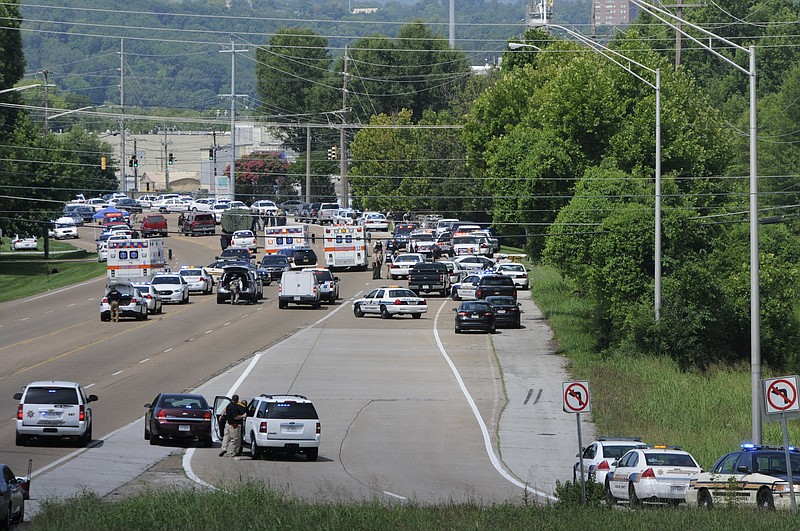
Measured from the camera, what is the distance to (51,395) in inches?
1188

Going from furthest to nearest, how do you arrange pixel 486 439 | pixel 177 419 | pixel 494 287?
pixel 494 287, pixel 486 439, pixel 177 419

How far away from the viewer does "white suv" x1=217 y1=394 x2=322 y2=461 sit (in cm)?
2930

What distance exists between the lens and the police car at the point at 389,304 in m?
64.2

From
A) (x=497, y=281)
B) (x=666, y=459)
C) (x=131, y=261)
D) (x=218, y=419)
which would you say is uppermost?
(x=131, y=261)

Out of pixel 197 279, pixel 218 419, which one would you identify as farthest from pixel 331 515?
pixel 197 279

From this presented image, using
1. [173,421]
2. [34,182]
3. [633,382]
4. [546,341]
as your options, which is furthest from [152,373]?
[34,182]

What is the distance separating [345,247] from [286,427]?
5684cm

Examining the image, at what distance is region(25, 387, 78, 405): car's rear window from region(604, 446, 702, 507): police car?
41.5ft

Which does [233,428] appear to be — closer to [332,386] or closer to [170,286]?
[332,386]

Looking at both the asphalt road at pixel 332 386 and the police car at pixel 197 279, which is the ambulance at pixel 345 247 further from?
the asphalt road at pixel 332 386

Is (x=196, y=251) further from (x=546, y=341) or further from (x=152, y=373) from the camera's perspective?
(x=152, y=373)

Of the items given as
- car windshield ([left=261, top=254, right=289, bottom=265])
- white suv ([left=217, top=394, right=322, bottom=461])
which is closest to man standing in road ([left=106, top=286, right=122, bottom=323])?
car windshield ([left=261, top=254, right=289, bottom=265])

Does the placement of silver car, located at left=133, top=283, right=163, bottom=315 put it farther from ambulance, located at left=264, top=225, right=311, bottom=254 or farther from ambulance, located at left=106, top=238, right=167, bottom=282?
ambulance, located at left=264, top=225, right=311, bottom=254

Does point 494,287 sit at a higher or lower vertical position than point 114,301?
higher
